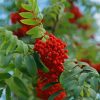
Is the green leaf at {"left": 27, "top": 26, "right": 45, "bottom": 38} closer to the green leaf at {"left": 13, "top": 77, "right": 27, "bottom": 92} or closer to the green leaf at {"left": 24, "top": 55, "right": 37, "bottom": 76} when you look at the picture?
the green leaf at {"left": 24, "top": 55, "right": 37, "bottom": 76}

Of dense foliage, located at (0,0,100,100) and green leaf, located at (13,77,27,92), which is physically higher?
dense foliage, located at (0,0,100,100)

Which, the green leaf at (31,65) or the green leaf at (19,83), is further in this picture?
the green leaf at (19,83)

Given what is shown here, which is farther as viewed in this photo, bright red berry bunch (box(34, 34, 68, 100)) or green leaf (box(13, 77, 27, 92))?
green leaf (box(13, 77, 27, 92))

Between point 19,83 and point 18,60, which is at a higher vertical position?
point 18,60

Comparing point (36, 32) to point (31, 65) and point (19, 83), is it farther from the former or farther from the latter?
point (19, 83)

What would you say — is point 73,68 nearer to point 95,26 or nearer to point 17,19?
point 17,19

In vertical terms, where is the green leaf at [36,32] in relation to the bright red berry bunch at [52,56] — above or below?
above

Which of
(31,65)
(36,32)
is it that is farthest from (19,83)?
(36,32)

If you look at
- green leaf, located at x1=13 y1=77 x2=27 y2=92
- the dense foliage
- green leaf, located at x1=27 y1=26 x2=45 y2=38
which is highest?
green leaf, located at x1=27 y1=26 x2=45 y2=38

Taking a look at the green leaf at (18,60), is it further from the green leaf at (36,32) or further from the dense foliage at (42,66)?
the green leaf at (36,32)

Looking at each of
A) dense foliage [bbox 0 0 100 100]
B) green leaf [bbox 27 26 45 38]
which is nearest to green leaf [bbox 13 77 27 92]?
dense foliage [bbox 0 0 100 100]

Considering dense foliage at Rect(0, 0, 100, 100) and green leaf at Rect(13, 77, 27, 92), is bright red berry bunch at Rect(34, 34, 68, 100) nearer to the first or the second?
dense foliage at Rect(0, 0, 100, 100)

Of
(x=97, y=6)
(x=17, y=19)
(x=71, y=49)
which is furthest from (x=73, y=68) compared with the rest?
(x=97, y=6)

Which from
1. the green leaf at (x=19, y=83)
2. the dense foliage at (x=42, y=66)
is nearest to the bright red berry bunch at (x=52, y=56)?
the dense foliage at (x=42, y=66)
